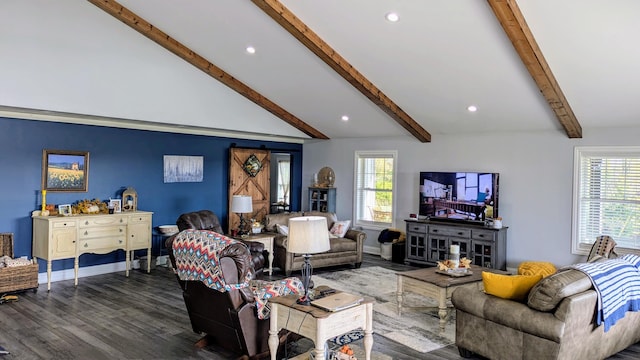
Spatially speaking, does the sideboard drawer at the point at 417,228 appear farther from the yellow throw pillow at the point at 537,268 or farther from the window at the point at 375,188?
the yellow throw pillow at the point at 537,268

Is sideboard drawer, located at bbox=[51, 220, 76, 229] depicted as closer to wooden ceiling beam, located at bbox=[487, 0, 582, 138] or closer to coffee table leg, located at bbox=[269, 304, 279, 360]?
coffee table leg, located at bbox=[269, 304, 279, 360]

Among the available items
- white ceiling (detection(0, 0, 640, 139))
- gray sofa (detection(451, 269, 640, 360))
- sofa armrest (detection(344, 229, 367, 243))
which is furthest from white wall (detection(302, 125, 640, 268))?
gray sofa (detection(451, 269, 640, 360))

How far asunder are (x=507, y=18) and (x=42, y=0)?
17.1 feet

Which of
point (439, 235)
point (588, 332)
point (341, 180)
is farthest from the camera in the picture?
point (341, 180)

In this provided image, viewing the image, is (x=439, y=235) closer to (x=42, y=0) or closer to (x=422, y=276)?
(x=422, y=276)

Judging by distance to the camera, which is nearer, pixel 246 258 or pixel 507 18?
pixel 246 258

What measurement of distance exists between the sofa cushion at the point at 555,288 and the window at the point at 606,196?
3420 millimetres

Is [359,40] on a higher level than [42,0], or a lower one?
lower

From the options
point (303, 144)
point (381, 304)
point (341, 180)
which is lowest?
point (381, 304)

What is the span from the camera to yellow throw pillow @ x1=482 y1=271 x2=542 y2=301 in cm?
375

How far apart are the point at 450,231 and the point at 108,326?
507 cm

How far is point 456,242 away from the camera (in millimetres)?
7484

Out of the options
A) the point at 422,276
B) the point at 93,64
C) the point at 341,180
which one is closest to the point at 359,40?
the point at 422,276

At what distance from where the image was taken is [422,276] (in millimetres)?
5082
